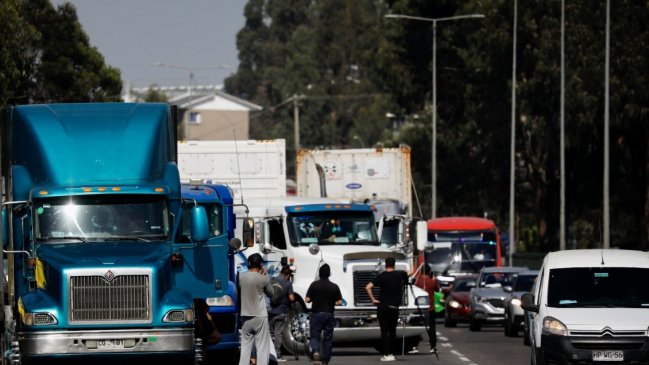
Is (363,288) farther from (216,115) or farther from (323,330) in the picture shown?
(216,115)

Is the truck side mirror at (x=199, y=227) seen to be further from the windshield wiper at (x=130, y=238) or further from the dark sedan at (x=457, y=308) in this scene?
the dark sedan at (x=457, y=308)

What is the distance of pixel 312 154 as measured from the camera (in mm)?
41406

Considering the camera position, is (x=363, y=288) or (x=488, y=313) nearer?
(x=363, y=288)

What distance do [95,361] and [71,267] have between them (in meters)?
1.16

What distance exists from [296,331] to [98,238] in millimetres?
10134

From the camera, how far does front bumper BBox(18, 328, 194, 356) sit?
1961 cm

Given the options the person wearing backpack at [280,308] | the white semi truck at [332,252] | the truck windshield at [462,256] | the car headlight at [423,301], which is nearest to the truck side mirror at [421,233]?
the white semi truck at [332,252]

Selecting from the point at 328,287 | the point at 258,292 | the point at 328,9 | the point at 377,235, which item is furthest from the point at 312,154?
the point at 328,9

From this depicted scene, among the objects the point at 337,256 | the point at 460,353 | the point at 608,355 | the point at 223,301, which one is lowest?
the point at 460,353

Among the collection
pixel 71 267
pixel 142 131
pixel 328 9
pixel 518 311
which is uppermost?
pixel 328 9

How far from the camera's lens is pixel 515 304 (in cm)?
3644

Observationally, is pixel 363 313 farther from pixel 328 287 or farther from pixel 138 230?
pixel 138 230

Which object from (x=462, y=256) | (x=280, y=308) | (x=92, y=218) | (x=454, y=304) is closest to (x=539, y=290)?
(x=92, y=218)

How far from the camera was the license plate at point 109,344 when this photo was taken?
1977 cm
